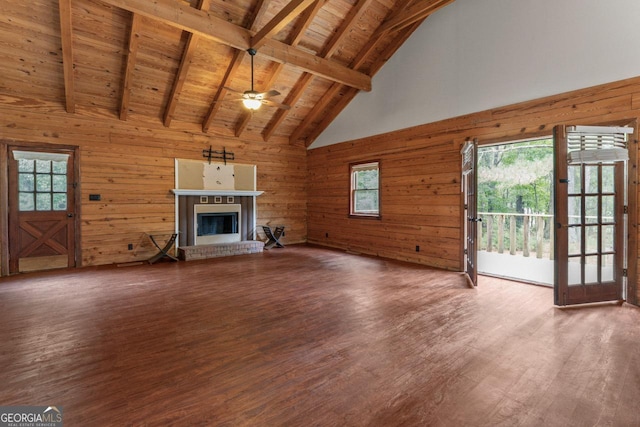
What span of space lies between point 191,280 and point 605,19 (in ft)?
21.1

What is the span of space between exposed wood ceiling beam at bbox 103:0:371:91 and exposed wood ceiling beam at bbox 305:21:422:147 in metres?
0.60

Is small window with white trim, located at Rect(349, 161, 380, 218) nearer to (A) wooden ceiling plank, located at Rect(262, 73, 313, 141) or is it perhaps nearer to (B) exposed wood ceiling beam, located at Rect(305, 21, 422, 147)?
(B) exposed wood ceiling beam, located at Rect(305, 21, 422, 147)

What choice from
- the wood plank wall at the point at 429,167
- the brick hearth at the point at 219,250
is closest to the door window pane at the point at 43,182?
the brick hearth at the point at 219,250

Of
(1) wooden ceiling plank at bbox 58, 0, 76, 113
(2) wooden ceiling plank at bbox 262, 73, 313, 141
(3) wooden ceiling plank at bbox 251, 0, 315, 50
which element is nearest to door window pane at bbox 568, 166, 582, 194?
(3) wooden ceiling plank at bbox 251, 0, 315, 50

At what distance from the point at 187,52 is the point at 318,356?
4907 millimetres

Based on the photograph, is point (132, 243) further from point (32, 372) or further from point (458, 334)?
point (458, 334)

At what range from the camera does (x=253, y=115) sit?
7047mm

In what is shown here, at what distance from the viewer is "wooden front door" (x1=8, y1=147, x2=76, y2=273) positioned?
200 inches

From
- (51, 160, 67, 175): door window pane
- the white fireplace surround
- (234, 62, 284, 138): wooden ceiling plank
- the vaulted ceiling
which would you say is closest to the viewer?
the vaulted ceiling

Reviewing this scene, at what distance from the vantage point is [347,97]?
7.18 m

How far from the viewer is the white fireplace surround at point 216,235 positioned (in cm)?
680

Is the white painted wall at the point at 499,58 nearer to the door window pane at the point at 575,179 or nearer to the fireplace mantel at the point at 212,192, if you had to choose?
the door window pane at the point at 575,179

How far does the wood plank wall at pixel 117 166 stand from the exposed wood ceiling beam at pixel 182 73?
50 cm

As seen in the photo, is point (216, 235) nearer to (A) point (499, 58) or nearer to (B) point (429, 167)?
(B) point (429, 167)
